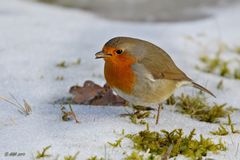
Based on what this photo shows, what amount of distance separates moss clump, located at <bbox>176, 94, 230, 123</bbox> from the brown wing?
0.30 metres

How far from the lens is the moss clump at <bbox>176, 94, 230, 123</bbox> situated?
14.2ft

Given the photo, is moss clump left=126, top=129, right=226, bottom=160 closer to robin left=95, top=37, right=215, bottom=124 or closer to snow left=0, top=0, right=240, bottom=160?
snow left=0, top=0, right=240, bottom=160

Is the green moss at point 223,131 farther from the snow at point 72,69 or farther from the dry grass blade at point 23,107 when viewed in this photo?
the dry grass blade at point 23,107

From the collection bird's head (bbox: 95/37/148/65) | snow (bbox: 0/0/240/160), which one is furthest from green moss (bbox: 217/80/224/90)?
bird's head (bbox: 95/37/148/65)

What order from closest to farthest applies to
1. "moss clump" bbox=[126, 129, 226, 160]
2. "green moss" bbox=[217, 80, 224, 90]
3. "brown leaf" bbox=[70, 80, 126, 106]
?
"moss clump" bbox=[126, 129, 226, 160], "brown leaf" bbox=[70, 80, 126, 106], "green moss" bbox=[217, 80, 224, 90]

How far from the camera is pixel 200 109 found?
14.5 feet

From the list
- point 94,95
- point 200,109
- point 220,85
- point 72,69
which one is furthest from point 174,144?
point 72,69

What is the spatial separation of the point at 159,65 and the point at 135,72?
274 millimetres

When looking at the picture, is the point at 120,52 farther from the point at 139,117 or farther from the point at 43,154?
the point at 43,154

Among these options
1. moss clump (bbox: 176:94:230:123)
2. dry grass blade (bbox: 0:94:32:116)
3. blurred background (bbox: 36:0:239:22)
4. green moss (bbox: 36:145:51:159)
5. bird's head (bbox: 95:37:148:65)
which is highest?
blurred background (bbox: 36:0:239:22)

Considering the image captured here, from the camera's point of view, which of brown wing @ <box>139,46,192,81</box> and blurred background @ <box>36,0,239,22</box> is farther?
blurred background @ <box>36,0,239,22</box>

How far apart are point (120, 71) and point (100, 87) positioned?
2.35 ft

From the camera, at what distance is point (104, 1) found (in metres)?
9.16

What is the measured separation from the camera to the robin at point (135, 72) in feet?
13.0
